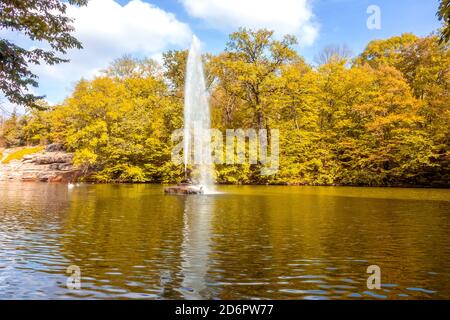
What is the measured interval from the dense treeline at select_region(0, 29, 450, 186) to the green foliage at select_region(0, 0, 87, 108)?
28151 mm

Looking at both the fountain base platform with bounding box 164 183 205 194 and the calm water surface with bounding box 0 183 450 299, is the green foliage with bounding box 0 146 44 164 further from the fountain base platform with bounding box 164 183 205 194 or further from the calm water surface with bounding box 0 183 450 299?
the calm water surface with bounding box 0 183 450 299

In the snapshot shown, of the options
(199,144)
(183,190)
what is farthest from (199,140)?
(183,190)

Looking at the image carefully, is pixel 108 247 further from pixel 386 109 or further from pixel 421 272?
pixel 386 109

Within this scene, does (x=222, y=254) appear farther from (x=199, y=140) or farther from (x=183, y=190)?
(x=199, y=140)

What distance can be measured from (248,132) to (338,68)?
13.2 meters

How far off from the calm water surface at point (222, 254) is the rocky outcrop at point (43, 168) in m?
35.0

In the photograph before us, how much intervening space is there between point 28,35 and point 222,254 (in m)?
14.3

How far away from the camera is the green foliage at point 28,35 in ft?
55.7

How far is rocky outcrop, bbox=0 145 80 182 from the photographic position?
5075 centimetres

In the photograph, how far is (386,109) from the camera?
4434cm

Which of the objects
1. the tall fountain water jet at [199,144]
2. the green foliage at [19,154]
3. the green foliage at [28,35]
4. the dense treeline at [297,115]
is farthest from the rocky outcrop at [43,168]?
the green foliage at [28,35]

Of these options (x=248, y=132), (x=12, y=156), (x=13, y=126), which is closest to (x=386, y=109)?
(x=248, y=132)

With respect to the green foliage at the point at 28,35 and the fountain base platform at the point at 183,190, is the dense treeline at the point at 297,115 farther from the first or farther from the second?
the green foliage at the point at 28,35

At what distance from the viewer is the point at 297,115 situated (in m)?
51.4
